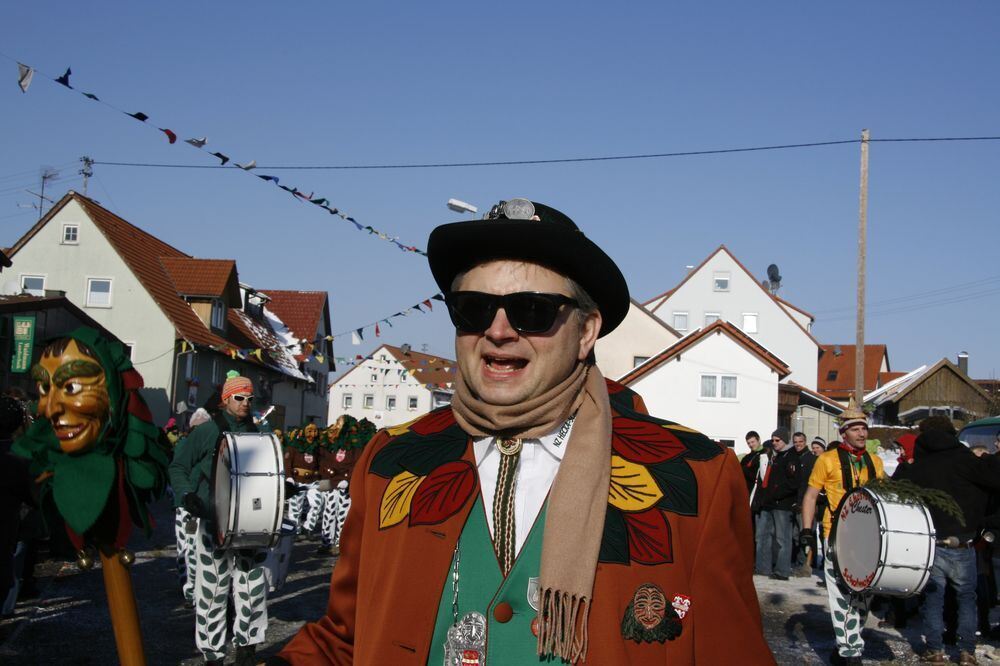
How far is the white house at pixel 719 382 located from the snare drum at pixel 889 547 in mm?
32208

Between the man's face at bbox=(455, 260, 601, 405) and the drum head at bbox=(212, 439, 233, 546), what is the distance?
458cm

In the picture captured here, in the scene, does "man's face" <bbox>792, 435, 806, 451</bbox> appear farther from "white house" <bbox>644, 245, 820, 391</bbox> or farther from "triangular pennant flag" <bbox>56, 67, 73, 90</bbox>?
"white house" <bbox>644, 245, 820, 391</bbox>

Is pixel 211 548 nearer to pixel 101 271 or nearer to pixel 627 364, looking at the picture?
pixel 101 271

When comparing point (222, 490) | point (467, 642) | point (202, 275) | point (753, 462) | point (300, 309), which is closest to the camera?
point (467, 642)

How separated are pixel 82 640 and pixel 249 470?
107 inches

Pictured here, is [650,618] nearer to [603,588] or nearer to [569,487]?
[603,588]

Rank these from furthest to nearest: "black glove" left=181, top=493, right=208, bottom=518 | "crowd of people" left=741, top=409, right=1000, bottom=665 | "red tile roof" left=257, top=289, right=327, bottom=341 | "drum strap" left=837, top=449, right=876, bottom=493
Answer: "red tile roof" left=257, top=289, right=327, bottom=341
"drum strap" left=837, top=449, right=876, bottom=493
"crowd of people" left=741, top=409, right=1000, bottom=665
"black glove" left=181, top=493, right=208, bottom=518

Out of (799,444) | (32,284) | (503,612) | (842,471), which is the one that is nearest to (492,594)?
(503,612)

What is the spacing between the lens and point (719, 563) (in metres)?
2.46

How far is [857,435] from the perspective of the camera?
875cm

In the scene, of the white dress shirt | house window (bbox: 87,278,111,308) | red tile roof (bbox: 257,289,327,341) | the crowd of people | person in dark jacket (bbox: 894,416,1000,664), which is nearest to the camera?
the white dress shirt

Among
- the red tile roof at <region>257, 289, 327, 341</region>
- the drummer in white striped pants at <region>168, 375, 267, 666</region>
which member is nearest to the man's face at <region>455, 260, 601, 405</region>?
the drummer in white striped pants at <region>168, 375, 267, 666</region>

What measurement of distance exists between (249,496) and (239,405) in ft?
4.70

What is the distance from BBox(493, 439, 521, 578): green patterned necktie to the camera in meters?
2.54
